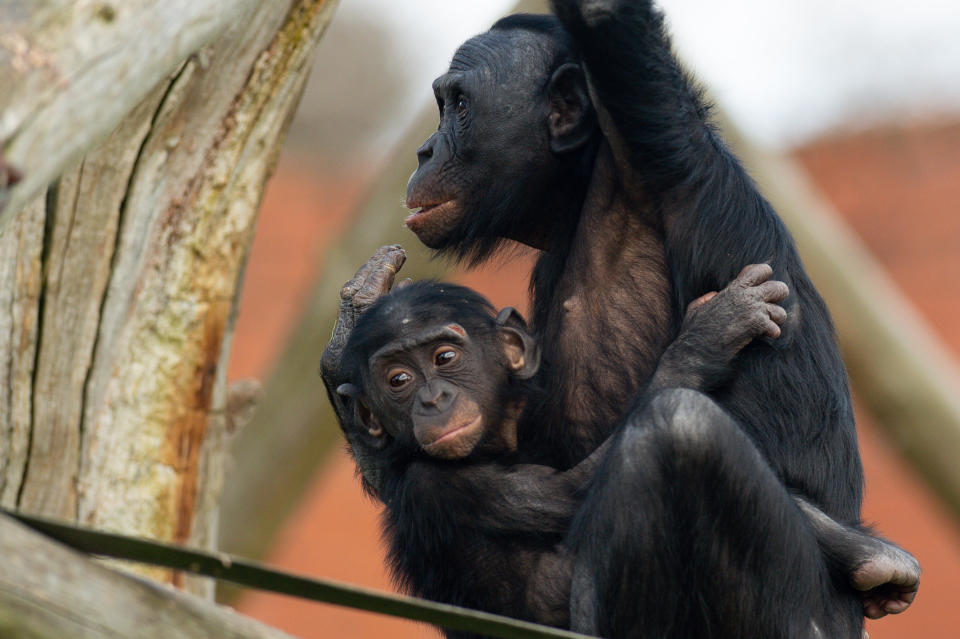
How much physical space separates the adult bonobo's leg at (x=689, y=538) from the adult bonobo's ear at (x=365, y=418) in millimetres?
1200

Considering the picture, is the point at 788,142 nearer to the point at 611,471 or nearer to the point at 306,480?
the point at 306,480

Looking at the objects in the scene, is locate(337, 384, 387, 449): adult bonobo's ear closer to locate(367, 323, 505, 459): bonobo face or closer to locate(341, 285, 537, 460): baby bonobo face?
locate(341, 285, 537, 460): baby bonobo face

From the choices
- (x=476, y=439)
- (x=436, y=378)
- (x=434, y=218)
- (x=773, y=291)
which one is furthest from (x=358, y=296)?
(x=773, y=291)

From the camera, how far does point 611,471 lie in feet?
12.3

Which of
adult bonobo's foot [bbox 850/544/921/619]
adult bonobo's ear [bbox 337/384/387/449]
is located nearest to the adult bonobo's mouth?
adult bonobo's ear [bbox 337/384/387/449]

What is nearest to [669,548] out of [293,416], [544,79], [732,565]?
[732,565]

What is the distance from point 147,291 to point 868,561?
3121 mm

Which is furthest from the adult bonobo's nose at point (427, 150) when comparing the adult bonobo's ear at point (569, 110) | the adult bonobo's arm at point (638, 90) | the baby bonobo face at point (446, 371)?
the adult bonobo's arm at point (638, 90)

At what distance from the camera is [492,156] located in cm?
482

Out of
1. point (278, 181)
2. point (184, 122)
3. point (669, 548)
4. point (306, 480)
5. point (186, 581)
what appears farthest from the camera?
point (278, 181)

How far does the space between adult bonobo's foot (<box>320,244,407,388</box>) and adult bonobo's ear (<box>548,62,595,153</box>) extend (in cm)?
97

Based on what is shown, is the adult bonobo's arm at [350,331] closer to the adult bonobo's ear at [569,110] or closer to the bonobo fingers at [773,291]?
the adult bonobo's ear at [569,110]

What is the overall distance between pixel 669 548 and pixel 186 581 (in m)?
2.54

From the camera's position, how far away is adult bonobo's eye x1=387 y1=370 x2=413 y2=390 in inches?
177
